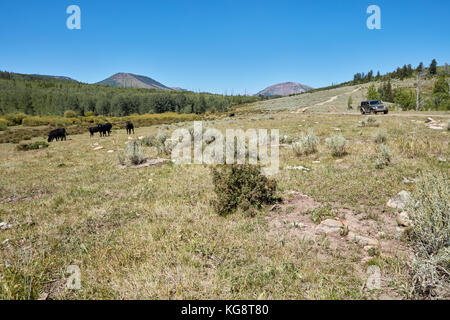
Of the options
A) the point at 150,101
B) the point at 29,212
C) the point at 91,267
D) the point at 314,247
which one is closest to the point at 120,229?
the point at 91,267

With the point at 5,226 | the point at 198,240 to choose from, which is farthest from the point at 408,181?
the point at 5,226

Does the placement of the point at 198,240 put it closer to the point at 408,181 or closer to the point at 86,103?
the point at 408,181

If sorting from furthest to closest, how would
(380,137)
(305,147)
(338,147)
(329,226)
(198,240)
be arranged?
(380,137) → (305,147) → (338,147) → (329,226) → (198,240)

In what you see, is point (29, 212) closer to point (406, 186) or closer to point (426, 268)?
point (426, 268)

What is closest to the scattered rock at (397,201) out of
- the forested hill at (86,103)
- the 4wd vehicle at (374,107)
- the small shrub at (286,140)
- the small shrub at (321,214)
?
the small shrub at (321,214)

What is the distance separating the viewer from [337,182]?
20.5ft

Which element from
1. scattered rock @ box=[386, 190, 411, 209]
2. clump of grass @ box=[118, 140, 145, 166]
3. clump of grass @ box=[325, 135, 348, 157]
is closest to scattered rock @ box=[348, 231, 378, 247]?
scattered rock @ box=[386, 190, 411, 209]

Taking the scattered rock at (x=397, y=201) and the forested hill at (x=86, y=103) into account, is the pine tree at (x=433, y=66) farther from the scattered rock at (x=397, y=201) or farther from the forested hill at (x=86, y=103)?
the scattered rock at (x=397, y=201)

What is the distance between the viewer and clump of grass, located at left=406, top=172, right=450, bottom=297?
8.11 ft

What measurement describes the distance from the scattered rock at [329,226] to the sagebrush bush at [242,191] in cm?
139

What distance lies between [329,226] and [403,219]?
49.8 inches

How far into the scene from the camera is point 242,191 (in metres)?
5.25
